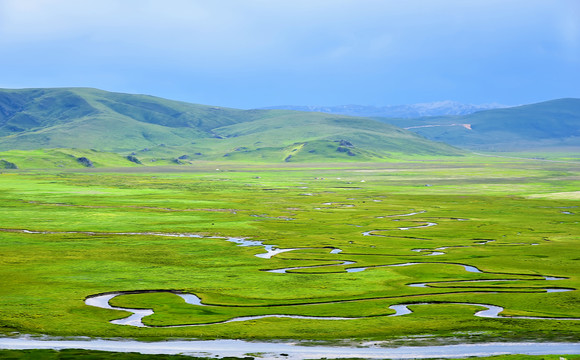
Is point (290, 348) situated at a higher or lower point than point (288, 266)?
lower

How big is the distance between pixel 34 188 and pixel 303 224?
354ft

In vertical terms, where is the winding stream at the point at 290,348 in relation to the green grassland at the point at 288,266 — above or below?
below

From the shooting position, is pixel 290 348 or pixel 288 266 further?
pixel 288 266

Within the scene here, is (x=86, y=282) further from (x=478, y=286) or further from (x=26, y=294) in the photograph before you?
(x=478, y=286)

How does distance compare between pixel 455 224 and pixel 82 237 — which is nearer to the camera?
pixel 82 237

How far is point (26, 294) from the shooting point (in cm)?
5791

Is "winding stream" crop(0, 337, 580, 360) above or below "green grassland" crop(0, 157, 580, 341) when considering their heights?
below

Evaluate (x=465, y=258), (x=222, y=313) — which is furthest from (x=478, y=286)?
(x=222, y=313)

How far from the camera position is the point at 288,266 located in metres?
75.1

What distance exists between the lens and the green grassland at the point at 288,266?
164ft

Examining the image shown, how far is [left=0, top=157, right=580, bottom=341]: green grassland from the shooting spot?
4988cm

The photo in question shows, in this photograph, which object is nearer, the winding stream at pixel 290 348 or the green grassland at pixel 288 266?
the winding stream at pixel 290 348

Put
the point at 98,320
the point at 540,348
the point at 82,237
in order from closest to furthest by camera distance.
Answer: the point at 540,348, the point at 98,320, the point at 82,237

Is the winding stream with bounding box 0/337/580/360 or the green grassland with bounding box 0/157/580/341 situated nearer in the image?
the winding stream with bounding box 0/337/580/360
